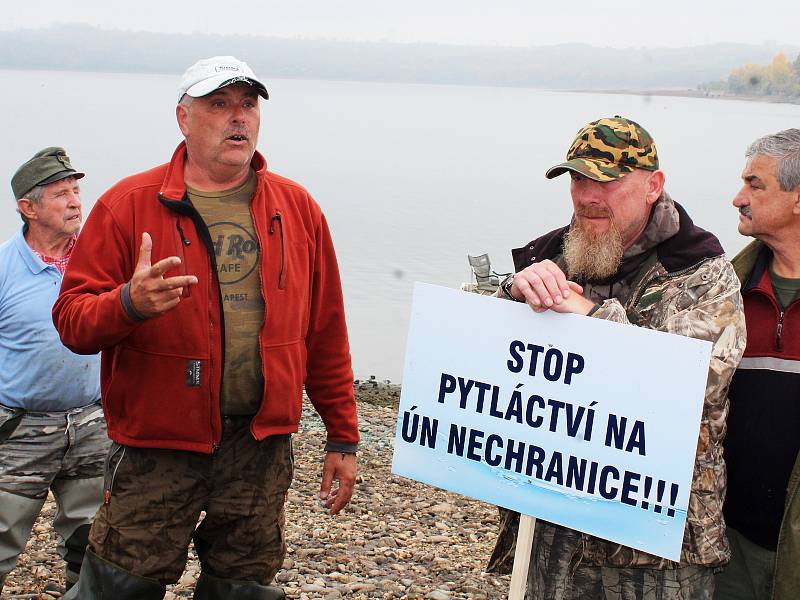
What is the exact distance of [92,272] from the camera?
400 cm

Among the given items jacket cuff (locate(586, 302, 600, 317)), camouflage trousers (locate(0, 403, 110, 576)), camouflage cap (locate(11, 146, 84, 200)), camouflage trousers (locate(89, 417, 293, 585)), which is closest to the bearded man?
jacket cuff (locate(586, 302, 600, 317))

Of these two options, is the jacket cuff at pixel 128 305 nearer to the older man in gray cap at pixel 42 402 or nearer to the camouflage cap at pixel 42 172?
the older man in gray cap at pixel 42 402

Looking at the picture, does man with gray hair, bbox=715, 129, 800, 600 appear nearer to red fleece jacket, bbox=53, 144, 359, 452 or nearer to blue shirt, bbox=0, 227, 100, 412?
red fleece jacket, bbox=53, 144, 359, 452

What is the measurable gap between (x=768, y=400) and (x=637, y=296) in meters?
0.59

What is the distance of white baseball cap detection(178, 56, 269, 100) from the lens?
4.10 m

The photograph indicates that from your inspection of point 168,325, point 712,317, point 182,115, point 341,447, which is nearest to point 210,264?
point 168,325

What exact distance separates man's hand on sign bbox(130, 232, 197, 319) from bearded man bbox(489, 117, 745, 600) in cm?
113

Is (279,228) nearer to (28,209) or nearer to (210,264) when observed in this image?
(210,264)

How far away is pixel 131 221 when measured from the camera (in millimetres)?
4020

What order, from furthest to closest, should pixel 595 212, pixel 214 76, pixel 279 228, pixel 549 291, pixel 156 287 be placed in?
pixel 279 228 → pixel 214 76 → pixel 595 212 → pixel 156 287 → pixel 549 291

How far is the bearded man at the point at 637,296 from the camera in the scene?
11.4 ft

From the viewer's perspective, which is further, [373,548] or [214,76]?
[373,548]

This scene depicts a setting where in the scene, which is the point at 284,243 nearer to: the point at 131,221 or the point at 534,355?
the point at 131,221

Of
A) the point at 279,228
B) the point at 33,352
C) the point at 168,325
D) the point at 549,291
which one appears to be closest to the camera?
the point at 549,291
